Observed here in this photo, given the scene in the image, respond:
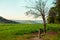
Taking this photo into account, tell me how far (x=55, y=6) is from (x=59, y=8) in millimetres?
2323

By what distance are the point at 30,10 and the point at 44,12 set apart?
2711 millimetres

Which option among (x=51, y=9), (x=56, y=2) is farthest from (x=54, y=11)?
(x=56, y=2)

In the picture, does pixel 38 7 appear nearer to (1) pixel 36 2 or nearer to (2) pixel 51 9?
(1) pixel 36 2

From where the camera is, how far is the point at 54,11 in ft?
142

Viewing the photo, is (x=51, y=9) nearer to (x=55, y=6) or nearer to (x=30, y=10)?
(x=55, y=6)

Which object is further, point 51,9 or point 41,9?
point 51,9

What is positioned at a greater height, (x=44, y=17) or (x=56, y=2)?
(x=56, y=2)

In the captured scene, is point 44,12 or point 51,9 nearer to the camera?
point 44,12

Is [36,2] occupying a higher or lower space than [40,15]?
higher

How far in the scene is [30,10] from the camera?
1587 inches

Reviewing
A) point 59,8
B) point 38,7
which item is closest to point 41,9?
point 38,7

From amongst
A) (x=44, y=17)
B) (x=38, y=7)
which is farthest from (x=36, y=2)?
(x=44, y=17)

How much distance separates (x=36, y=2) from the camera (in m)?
40.7

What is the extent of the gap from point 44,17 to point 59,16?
4.82 metres
